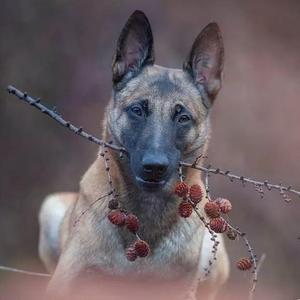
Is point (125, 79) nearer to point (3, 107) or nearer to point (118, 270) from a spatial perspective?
point (118, 270)

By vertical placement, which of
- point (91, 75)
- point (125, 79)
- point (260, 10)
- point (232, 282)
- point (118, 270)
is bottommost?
point (118, 270)

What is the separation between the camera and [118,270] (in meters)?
5.08

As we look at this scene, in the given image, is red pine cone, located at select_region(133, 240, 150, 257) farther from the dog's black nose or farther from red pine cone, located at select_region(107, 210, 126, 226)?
the dog's black nose

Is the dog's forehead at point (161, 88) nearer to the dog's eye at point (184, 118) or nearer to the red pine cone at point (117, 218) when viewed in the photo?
the dog's eye at point (184, 118)

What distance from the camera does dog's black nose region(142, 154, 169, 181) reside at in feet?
15.0

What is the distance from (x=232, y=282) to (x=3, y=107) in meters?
3.76

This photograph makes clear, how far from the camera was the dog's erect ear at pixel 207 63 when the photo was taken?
531cm

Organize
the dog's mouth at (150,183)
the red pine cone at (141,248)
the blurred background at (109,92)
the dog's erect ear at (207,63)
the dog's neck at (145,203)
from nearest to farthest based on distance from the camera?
the red pine cone at (141,248) < the dog's mouth at (150,183) < the dog's neck at (145,203) < the dog's erect ear at (207,63) < the blurred background at (109,92)

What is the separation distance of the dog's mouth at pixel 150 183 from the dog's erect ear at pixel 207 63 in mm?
985

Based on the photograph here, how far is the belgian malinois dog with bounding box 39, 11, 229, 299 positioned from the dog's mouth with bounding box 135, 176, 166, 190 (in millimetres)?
106

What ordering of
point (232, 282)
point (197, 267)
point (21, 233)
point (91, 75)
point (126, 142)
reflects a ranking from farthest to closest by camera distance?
point (91, 75)
point (21, 233)
point (232, 282)
point (197, 267)
point (126, 142)

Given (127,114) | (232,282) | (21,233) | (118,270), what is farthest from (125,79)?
(21,233)

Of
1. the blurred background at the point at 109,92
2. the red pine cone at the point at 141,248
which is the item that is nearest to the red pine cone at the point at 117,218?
the red pine cone at the point at 141,248

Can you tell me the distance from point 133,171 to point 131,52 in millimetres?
935
